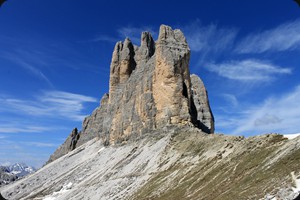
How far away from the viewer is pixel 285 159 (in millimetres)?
23766

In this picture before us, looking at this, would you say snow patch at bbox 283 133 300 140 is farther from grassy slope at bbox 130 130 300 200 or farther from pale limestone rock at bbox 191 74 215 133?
pale limestone rock at bbox 191 74 215 133

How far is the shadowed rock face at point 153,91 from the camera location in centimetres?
6172

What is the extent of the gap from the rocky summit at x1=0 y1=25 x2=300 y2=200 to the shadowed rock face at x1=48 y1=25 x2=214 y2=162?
0.18 meters

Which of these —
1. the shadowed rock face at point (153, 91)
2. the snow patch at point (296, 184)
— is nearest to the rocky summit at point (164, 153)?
the snow patch at point (296, 184)

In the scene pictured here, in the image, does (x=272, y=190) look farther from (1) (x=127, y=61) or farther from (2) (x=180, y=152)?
(1) (x=127, y=61)

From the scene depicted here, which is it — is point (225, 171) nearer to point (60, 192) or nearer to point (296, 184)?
point (296, 184)

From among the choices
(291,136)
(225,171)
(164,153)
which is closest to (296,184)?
(225,171)

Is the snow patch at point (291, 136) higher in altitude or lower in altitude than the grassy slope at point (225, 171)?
higher

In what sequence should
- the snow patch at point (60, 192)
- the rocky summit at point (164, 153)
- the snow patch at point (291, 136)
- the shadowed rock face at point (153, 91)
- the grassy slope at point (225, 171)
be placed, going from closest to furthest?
the grassy slope at point (225, 171) < the rocky summit at point (164, 153) < the snow patch at point (291, 136) < the snow patch at point (60, 192) < the shadowed rock face at point (153, 91)

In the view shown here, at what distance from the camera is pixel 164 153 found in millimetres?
49781

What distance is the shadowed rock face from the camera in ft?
202

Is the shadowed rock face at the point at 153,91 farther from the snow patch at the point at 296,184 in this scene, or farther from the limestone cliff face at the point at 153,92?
the snow patch at the point at 296,184

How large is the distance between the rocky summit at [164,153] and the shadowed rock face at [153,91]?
18 centimetres

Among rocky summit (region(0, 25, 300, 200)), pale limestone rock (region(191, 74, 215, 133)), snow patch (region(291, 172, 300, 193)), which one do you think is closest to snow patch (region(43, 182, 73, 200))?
rocky summit (region(0, 25, 300, 200))
